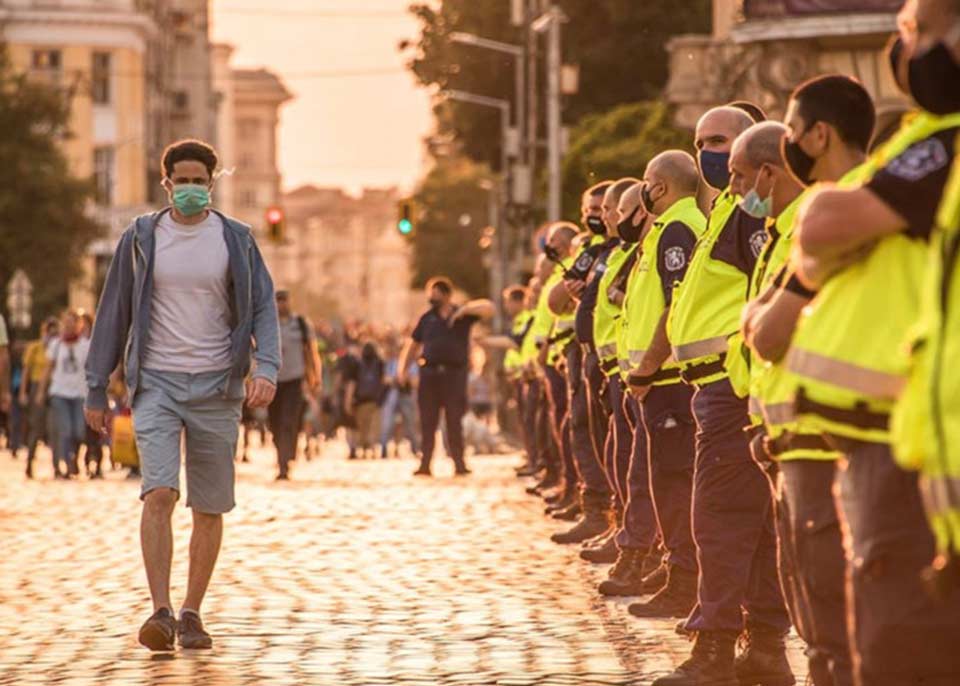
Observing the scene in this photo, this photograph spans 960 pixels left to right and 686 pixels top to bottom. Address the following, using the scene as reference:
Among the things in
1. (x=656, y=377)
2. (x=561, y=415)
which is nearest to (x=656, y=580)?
(x=656, y=377)

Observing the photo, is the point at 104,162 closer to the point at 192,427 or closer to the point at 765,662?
the point at 192,427

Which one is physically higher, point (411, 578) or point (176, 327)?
point (176, 327)

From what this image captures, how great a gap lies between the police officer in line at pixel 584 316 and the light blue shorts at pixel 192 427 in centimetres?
459

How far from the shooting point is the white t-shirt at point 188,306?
36.6ft

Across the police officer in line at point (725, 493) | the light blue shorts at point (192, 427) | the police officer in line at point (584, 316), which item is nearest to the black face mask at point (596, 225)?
the police officer in line at point (584, 316)

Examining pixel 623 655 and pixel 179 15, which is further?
pixel 179 15

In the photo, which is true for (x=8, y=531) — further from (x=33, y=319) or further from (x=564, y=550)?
(x=33, y=319)

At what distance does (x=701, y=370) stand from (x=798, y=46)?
2776cm

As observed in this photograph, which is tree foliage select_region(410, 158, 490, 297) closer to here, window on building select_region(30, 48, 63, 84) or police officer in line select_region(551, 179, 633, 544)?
window on building select_region(30, 48, 63, 84)

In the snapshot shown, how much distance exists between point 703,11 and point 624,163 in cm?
1021

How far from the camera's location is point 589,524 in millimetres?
16875

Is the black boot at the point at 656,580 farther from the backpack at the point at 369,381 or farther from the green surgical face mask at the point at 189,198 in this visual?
the backpack at the point at 369,381

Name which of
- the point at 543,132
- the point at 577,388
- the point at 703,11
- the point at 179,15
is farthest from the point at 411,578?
the point at 179,15

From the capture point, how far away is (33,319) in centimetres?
6794
